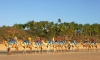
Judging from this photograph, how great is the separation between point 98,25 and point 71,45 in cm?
5695

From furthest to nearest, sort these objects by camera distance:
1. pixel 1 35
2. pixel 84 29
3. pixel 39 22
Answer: pixel 84 29 → pixel 39 22 → pixel 1 35

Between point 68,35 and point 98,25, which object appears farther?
point 98,25

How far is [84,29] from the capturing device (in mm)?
89375

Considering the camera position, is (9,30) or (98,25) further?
(98,25)

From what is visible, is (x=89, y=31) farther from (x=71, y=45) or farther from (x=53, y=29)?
(x=71, y=45)

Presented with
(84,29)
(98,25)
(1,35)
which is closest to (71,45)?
(1,35)

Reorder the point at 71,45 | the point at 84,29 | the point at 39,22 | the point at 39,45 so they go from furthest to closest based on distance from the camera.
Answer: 1. the point at 84,29
2. the point at 39,22
3. the point at 71,45
4. the point at 39,45

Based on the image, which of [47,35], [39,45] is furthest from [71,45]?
[47,35]

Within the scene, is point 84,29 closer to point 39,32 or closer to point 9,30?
point 39,32

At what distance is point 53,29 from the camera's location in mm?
77688

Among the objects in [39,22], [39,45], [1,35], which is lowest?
[39,45]

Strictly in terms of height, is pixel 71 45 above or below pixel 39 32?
below

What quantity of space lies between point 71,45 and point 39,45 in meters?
8.09

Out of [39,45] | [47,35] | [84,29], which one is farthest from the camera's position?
[84,29]
